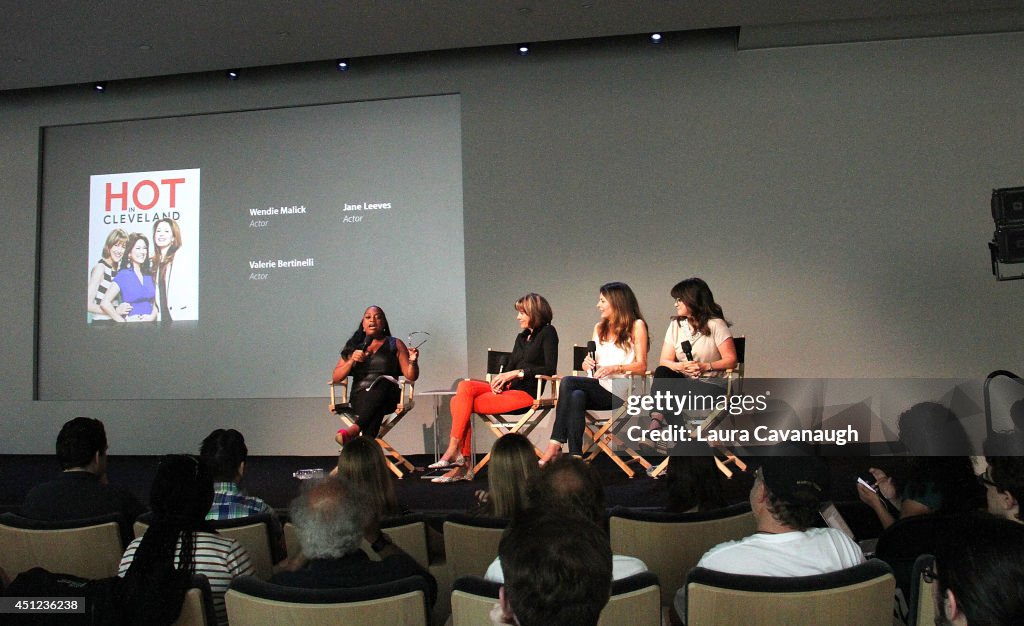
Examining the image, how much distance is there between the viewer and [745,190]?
21.7ft

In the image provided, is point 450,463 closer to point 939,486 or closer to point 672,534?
point 672,534

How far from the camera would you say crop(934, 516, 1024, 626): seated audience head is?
3.74ft

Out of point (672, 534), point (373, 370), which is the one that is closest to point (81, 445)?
point (672, 534)

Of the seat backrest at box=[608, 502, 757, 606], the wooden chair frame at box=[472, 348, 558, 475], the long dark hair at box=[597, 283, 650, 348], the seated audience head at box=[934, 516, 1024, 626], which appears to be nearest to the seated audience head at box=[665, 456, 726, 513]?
the seat backrest at box=[608, 502, 757, 606]

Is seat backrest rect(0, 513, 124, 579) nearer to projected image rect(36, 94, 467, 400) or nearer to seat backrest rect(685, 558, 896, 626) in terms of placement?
seat backrest rect(685, 558, 896, 626)

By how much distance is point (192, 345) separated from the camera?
743cm

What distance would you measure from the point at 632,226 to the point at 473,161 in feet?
4.66

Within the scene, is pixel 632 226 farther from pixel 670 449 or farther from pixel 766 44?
pixel 670 449

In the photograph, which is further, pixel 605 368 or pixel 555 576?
pixel 605 368

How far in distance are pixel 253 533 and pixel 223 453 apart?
59cm

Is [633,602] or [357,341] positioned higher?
[357,341]

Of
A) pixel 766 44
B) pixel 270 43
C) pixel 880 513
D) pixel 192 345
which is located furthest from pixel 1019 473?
pixel 192 345

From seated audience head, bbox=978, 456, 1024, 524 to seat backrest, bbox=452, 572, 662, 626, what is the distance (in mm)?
1215

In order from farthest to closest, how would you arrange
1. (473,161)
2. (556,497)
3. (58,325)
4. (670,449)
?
1. (58,325)
2. (473,161)
3. (670,449)
4. (556,497)
